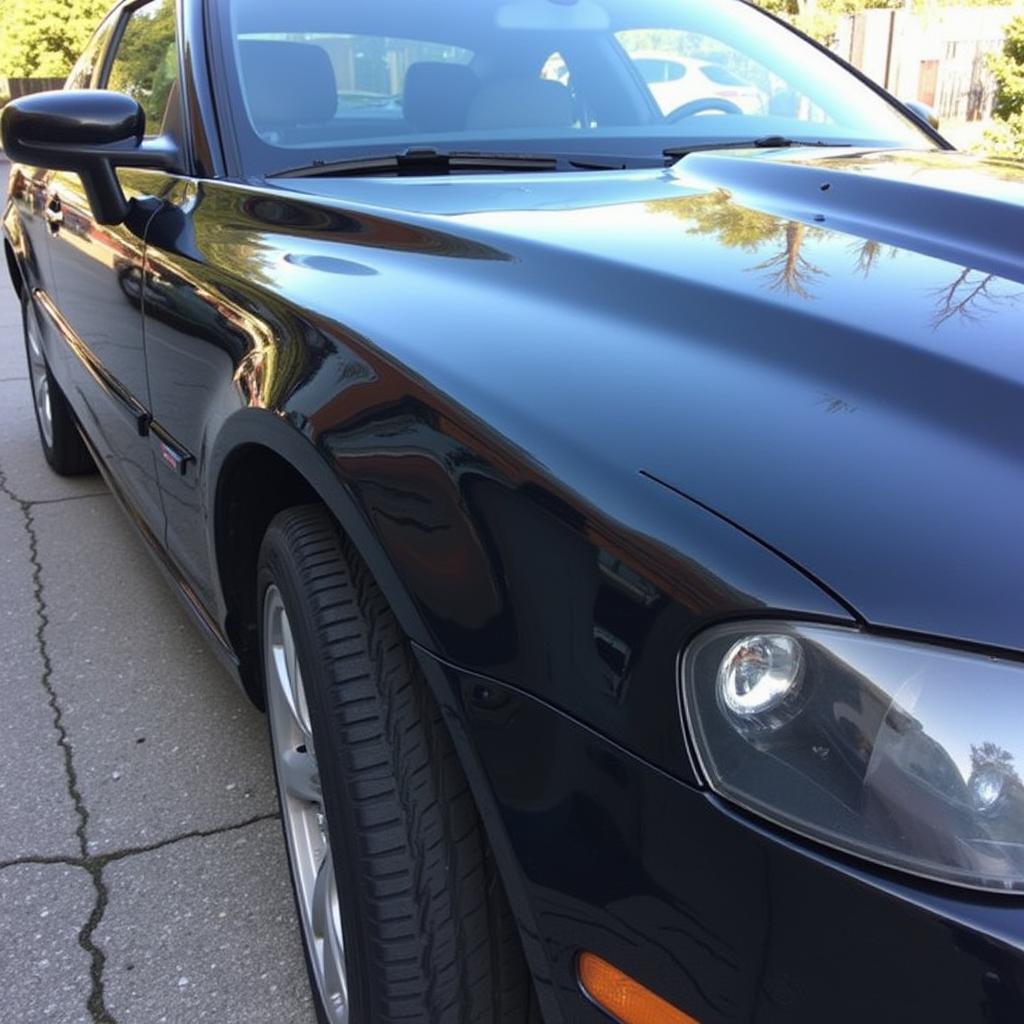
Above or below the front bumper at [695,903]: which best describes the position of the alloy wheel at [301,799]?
below

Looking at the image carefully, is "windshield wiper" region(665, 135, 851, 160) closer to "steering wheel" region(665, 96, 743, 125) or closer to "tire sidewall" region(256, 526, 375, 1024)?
"steering wheel" region(665, 96, 743, 125)

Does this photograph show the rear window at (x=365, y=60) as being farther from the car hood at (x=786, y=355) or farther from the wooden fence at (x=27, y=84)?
the wooden fence at (x=27, y=84)

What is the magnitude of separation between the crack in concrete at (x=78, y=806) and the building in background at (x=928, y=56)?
14091 millimetres

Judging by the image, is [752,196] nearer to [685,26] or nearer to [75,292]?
[685,26]

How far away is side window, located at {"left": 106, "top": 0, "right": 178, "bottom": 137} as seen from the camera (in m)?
2.56

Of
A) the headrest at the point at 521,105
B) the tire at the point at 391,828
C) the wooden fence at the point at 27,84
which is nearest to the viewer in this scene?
the tire at the point at 391,828

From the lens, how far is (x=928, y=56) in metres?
15.9

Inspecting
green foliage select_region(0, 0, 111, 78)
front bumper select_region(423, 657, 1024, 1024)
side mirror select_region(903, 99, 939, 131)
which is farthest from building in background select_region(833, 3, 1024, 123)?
green foliage select_region(0, 0, 111, 78)

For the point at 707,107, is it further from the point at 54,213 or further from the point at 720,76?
the point at 54,213

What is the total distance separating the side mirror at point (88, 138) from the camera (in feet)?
7.00

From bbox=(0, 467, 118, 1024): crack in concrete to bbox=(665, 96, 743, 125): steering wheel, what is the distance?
80.1 inches

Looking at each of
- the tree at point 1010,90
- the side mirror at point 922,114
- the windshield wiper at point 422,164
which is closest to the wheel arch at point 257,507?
the windshield wiper at point 422,164

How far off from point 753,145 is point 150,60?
1.56m

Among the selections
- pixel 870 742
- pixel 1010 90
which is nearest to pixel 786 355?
pixel 870 742
